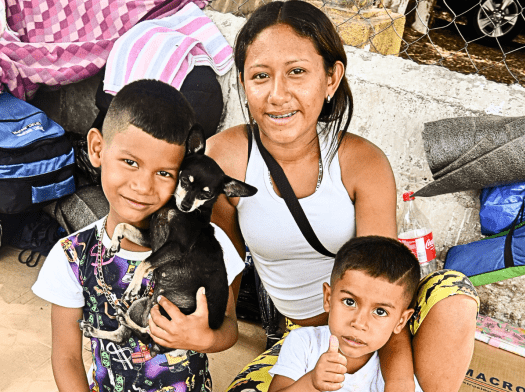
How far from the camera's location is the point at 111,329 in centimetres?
152

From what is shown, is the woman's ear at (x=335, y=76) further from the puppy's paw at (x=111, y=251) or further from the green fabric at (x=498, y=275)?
the green fabric at (x=498, y=275)

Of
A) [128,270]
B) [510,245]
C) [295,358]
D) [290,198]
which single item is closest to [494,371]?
[510,245]

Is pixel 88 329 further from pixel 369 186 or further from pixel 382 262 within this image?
pixel 369 186

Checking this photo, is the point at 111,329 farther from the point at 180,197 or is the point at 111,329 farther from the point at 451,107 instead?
the point at 451,107

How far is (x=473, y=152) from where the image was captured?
7.93 ft

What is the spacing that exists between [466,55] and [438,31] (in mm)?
995

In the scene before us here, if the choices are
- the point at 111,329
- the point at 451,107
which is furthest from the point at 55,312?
the point at 451,107

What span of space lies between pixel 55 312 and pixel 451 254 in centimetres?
202

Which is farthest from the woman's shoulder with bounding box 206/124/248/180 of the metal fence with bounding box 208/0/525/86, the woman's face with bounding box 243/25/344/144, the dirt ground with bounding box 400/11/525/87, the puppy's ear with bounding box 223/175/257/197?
the dirt ground with bounding box 400/11/525/87

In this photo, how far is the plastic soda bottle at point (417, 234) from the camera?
8.54ft

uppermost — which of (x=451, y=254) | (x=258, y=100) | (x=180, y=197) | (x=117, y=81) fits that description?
(x=258, y=100)

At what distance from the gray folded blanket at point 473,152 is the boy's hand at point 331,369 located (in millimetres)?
1456

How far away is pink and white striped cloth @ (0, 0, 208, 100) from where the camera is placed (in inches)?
137

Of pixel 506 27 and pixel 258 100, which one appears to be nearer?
pixel 258 100
